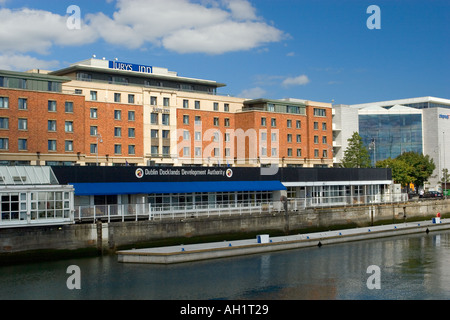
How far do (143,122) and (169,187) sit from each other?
3015 centimetres

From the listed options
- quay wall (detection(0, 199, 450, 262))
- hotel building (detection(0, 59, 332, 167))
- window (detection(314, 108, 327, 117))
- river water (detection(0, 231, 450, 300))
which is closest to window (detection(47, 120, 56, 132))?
hotel building (detection(0, 59, 332, 167))

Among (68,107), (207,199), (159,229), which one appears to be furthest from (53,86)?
(159,229)

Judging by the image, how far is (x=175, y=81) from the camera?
98188 millimetres

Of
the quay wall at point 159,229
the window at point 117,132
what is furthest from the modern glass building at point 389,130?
the window at point 117,132

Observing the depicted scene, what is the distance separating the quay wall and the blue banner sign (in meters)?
41.0

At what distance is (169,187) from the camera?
197 feet

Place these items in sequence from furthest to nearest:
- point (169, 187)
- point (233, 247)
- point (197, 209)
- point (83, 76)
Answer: point (83, 76) < point (169, 187) < point (197, 209) < point (233, 247)

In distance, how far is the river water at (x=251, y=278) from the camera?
118 feet

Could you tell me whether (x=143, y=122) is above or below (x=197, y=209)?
above

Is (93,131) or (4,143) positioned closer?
(4,143)

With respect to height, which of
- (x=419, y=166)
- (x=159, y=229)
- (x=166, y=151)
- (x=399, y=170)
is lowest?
(x=159, y=229)

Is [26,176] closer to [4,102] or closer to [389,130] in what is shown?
[4,102]

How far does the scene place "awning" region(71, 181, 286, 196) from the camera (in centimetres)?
5416

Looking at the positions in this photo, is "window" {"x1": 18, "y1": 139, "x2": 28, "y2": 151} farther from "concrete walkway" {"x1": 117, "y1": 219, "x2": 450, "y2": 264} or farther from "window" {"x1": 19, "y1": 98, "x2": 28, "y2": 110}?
"concrete walkway" {"x1": 117, "y1": 219, "x2": 450, "y2": 264}
